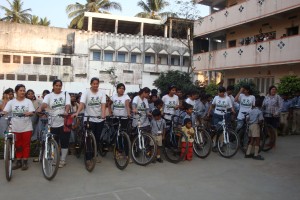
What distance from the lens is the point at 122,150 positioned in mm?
6789

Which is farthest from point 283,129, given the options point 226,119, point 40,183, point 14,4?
point 14,4

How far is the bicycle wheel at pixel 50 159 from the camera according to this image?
19.1 feet

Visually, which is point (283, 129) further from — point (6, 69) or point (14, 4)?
point (14, 4)

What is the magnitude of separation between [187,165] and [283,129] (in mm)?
6001

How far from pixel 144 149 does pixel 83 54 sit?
31089 mm

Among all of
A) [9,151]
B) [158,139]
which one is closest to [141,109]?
[158,139]

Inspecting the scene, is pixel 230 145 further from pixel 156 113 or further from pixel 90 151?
pixel 90 151

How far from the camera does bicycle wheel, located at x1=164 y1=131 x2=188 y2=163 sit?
23.9 feet

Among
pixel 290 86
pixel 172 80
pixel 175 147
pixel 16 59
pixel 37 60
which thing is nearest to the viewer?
pixel 175 147

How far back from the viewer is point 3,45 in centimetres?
3506

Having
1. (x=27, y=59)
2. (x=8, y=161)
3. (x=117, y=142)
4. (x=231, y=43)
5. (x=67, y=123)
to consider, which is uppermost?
(x=231, y=43)

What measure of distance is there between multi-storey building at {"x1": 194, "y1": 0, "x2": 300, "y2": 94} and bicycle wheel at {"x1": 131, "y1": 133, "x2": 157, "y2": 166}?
12219 millimetres

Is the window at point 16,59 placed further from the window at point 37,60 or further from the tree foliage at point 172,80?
the tree foliage at point 172,80

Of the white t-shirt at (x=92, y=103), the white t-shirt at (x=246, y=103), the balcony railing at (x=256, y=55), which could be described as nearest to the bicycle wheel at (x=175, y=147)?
the white t-shirt at (x=92, y=103)
